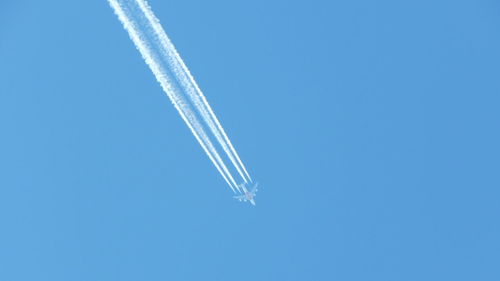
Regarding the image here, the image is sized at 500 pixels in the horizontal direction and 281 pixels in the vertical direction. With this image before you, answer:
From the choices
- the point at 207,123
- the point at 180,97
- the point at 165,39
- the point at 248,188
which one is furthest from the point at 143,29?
the point at 248,188

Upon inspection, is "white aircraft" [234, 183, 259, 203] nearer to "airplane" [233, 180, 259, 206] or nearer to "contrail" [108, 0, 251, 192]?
"airplane" [233, 180, 259, 206]

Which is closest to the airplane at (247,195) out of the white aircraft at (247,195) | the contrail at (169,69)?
the white aircraft at (247,195)

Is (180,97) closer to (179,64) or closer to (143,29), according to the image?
(179,64)

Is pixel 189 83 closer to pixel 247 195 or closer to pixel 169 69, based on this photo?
pixel 169 69

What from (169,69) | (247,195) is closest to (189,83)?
(169,69)

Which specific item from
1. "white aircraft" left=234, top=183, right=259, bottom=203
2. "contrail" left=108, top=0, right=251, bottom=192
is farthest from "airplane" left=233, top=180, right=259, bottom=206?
"contrail" left=108, top=0, right=251, bottom=192

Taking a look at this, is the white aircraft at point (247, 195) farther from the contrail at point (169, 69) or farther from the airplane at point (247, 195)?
the contrail at point (169, 69)

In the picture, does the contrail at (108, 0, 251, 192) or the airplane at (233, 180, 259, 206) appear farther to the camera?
the airplane at (233, 180, 259, 206)
